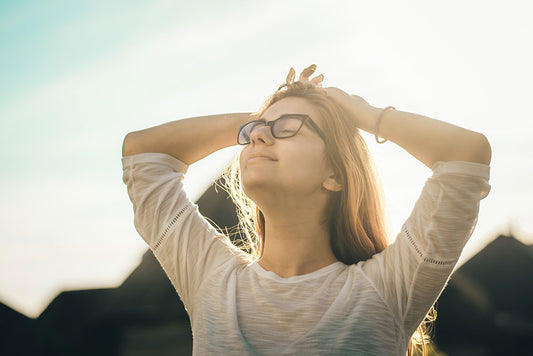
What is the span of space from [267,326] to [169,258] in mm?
694

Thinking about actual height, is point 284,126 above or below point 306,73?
below

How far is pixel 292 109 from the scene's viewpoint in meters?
2.67

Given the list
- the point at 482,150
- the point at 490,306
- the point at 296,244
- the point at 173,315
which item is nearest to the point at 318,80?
the point at 296,244

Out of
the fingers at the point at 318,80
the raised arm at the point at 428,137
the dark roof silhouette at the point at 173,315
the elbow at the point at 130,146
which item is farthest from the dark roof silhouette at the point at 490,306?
the elbow at the point at 130,146

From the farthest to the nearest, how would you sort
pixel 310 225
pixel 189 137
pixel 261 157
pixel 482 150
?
pixel 189 137, pixel 310 225, pixel 261 157, pixel 482 150

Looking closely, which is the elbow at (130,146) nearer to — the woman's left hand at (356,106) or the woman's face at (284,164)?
the woman's face at (284,164)

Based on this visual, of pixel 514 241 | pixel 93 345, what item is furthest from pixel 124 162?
pixel 514 241

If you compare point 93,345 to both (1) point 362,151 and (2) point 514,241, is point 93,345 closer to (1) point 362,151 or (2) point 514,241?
(1) point 362,151

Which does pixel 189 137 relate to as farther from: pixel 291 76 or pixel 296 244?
pixel 296 244

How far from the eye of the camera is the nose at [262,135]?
97.0 inches

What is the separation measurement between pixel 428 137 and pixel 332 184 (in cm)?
67

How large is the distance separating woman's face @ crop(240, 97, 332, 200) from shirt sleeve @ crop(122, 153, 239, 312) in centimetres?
41

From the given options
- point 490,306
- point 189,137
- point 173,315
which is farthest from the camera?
point 490,306

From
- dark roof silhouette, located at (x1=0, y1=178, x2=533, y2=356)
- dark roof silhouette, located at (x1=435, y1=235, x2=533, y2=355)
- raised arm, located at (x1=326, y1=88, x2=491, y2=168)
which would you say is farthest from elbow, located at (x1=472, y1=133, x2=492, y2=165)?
dark roof silhouette, located at (x1=435, y1=235, x2=533, y2=355)
